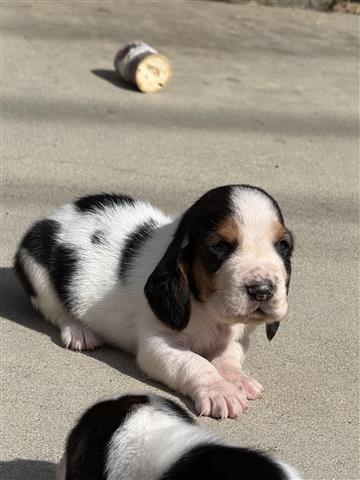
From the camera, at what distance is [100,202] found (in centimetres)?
600

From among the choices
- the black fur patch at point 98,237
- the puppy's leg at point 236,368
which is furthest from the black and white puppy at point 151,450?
the black fur patch at point 98,237

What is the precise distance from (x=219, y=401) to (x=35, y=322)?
127 cm

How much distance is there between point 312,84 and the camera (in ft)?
32.6

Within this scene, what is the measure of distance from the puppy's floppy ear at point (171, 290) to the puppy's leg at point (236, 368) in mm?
282

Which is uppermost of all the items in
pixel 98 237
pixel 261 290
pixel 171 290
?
pixel 261 290

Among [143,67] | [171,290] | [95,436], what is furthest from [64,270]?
[143,67]

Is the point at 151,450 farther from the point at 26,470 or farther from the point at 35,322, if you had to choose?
the point at 35,322

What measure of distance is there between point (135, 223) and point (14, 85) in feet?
11.7

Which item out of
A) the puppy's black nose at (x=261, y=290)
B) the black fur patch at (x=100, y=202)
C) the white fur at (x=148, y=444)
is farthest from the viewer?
the black fur patch at (x=100, y=202)

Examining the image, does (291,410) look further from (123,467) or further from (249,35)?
(249,35)

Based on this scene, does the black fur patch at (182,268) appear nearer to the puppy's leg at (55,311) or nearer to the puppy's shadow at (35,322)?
the puppy's shadow at (35,322)

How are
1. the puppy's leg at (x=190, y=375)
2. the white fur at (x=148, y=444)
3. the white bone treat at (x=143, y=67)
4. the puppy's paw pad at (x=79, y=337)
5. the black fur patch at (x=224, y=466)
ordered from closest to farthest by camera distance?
the black fur patch at (x=224, y=466)
the white fur at (x=148, y=444)
the puppy's leg at (x=190, y=375)
the puppy's paw pad at (x=79, y=337)
the white bone treat at (x=143, y=67)

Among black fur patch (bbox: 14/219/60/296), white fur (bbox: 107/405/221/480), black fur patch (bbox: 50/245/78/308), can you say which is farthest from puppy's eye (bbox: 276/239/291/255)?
white fur (bbox: 107/405/221/480)

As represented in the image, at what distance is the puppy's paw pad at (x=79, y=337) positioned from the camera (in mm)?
5613
